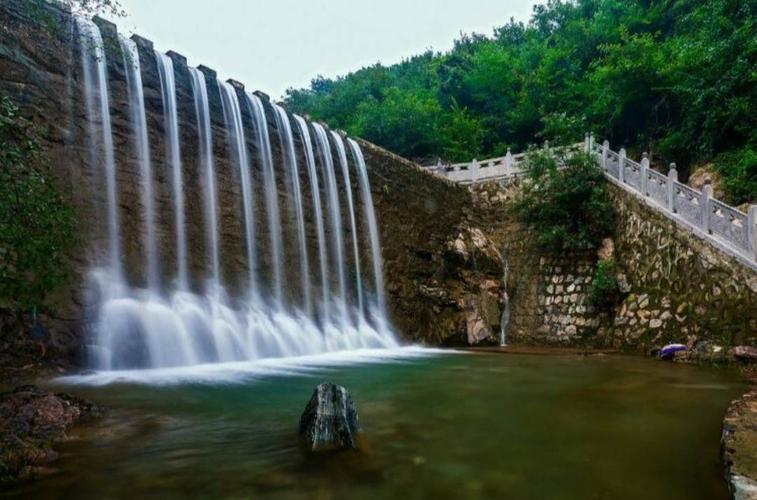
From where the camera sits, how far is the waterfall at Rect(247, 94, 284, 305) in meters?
10.2

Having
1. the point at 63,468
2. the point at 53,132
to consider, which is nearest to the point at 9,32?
the point at 53,132

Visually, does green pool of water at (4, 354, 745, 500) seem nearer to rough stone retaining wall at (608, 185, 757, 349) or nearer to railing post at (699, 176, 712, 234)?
rough stone retaining wall at (608, 185, 757, 349)

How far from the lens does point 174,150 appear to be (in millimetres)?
8898

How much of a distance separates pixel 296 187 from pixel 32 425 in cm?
815

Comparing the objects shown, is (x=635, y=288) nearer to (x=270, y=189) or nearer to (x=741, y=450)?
(x=270, y=189)

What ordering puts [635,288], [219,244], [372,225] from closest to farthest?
1. [219,244]
2. [635,288]
3. [372,225]

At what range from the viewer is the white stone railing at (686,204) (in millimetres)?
8688

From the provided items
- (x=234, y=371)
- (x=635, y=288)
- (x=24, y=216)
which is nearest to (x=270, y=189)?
(x=234, y=371)

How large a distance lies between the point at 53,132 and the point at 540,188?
1137cm

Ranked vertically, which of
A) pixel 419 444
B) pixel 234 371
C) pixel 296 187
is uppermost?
pixel 296 187

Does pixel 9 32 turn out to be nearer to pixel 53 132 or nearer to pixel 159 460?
pixel 53 132

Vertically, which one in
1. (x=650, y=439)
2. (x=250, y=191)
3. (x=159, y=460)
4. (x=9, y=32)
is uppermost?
(x=9, y=32)

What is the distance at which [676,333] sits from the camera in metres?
9.75

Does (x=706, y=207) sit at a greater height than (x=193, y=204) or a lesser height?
lesser
